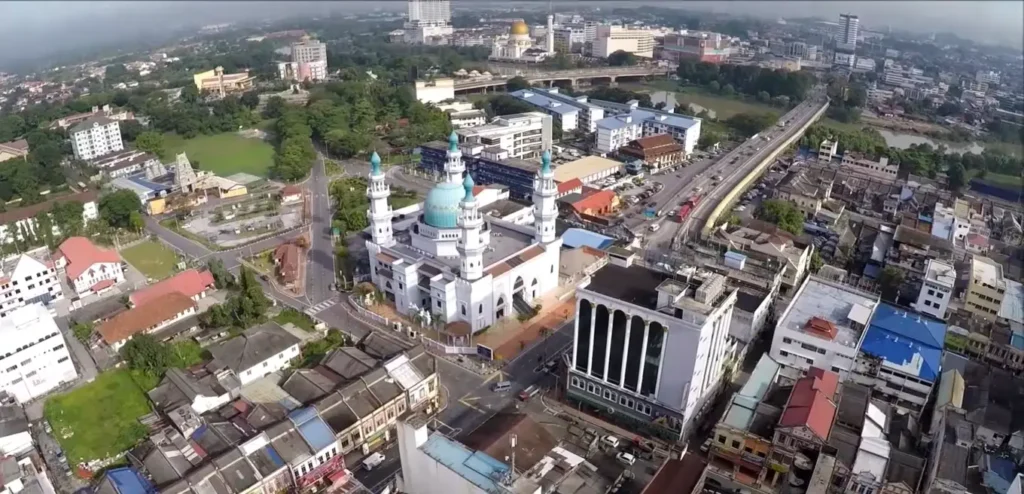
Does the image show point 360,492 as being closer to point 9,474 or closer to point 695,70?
point 9,474

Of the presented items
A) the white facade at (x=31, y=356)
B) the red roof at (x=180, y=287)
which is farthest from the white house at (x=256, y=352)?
the red roof at (x=180, y=287)

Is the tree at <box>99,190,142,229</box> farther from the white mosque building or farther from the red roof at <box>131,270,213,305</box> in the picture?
the white mosque building

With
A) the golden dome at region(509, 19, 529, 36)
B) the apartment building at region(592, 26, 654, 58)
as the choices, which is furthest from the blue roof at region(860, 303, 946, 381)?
the golden dome at region(509, 19, 529, 36)

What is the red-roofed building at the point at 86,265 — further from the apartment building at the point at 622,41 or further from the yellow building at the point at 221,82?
the apartment building at the point at 622,41

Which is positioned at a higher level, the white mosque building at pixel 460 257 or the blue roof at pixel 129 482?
the white mosque building at pixel 460 257

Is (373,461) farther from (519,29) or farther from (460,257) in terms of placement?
(519,29)
